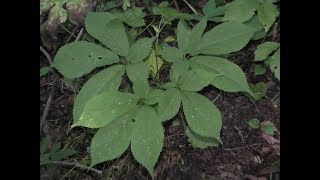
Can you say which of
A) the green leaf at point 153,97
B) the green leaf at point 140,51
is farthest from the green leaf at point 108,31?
the green leaf at point 153,97

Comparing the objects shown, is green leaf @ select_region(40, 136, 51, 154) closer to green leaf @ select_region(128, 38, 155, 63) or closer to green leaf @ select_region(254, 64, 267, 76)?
green leaf @ select_region(128, 38, 155, 63)

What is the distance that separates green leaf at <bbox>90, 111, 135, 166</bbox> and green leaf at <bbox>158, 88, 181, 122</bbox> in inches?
5.9

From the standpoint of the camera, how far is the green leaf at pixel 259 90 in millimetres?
2207

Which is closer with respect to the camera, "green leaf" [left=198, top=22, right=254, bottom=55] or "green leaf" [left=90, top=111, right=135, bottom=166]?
"green leaf" [left=90, top=111, right=135, bottom=166]

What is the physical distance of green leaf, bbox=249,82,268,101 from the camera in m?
2.21

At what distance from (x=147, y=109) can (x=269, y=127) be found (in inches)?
29.1

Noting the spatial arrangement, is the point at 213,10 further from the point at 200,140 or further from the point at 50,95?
the point at 50,95

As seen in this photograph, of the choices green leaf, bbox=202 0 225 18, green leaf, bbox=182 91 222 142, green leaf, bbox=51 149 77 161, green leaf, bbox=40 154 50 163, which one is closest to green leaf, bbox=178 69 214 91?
green leaf, bbox=182 91 222 142

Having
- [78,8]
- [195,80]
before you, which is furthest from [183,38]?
[78,8]

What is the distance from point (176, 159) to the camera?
2.06m

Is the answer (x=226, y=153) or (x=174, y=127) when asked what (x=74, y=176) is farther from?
(x=226, y=153)

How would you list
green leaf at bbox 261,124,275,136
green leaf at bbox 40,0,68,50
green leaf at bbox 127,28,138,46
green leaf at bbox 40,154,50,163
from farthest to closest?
green leaf at bbox 127,28,138,46 < green leaf at bbox 40,0,68,50 < green leaf at bbox 261,124,275,136 < green leaf at bbox 40,154,50,163

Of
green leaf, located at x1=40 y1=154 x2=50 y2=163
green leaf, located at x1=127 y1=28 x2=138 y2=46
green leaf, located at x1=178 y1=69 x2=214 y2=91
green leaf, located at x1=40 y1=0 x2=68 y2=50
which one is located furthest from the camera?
green leaf, located at x1=127 y1=28 x2=138 y2=46

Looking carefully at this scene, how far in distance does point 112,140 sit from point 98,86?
319 mm
